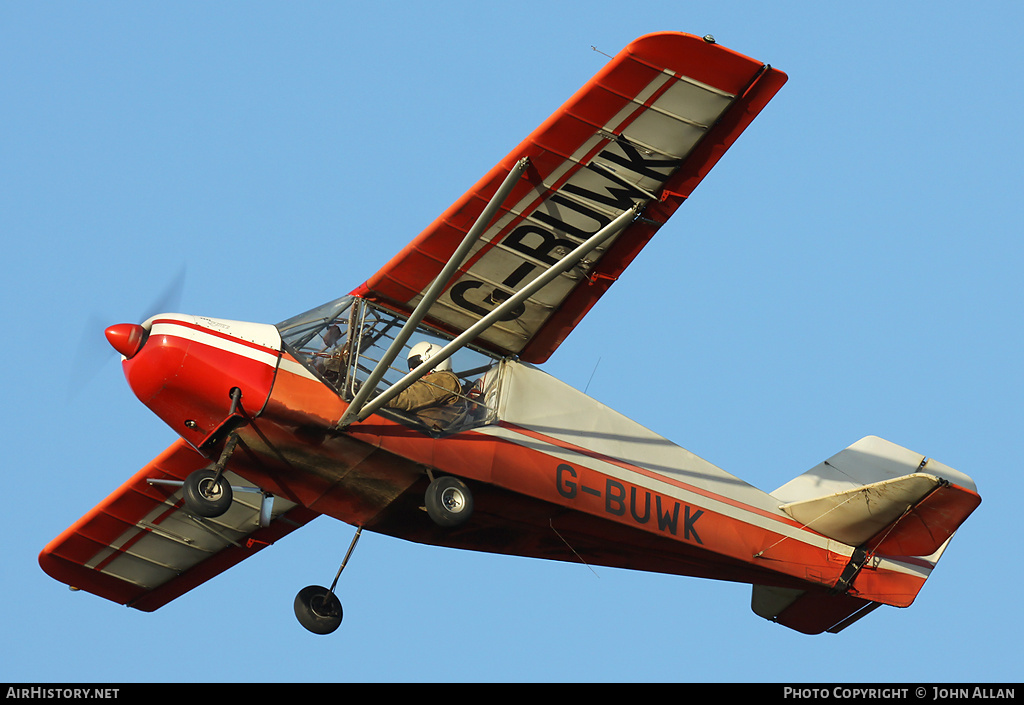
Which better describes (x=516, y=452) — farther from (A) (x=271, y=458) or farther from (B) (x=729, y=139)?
(B) (x=729, y=139)

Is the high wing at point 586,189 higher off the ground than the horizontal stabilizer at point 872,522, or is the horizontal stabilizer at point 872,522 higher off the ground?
the high wing at point 586,189

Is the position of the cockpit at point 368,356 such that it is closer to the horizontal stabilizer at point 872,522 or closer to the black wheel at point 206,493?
the black wheel at point 206,493

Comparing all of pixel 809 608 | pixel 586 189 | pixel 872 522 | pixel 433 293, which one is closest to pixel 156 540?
pixel 433 293

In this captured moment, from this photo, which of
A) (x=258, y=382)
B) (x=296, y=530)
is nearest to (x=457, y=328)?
(x=258, y=382)

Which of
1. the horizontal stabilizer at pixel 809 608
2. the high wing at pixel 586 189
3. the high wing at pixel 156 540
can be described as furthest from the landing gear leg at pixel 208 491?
the horizontal stabilizer at pixel 809 608

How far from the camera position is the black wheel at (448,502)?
1067 centimetres

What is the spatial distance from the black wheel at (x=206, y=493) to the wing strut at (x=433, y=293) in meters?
1.06

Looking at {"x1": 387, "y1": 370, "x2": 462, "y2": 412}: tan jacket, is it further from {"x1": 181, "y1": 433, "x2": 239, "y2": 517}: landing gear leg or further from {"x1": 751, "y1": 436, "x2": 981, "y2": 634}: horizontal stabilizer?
{"x1": 751, "y1": 436, "x2": 981, "y2": 634}: horizontal stabilizer

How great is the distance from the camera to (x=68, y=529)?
13273 mm

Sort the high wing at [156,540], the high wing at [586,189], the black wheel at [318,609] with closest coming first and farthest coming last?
the high wing at [586,189], the black wheel at [318,609], the high wing at [156,540]

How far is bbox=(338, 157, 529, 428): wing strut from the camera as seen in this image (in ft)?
34.0

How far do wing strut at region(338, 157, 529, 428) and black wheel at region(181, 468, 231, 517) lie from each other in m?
1.06

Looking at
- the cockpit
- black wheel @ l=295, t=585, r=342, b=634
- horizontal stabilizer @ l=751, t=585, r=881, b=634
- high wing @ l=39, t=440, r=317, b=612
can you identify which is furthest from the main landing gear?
horizontal stabilizer @ l=751, t=585, r=881, b=634

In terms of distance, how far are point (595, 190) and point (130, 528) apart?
614 centimetres
